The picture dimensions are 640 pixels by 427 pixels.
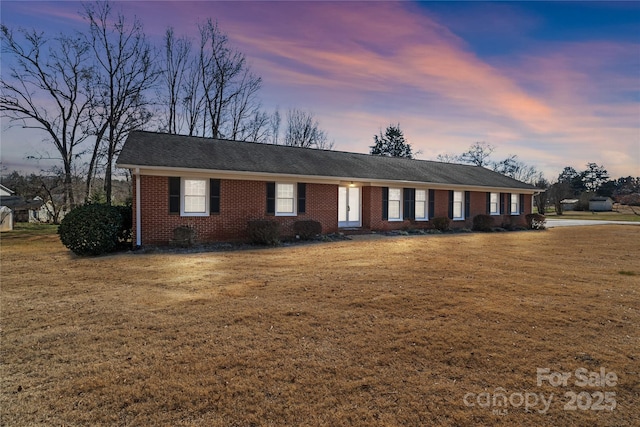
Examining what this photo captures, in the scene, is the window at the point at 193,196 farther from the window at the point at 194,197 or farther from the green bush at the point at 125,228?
the green bush at the point at 125,228

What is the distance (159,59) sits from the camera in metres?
28.9

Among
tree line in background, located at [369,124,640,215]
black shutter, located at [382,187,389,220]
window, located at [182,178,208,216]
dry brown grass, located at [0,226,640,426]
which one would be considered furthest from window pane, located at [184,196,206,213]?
tree line in background, located at [369,124,640,215]

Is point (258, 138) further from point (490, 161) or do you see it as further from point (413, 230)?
point (490, 161)

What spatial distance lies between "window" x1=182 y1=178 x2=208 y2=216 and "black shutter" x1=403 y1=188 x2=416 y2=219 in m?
10.5

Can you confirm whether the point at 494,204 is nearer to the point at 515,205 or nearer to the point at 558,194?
the point at 515,205

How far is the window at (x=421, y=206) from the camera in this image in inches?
746

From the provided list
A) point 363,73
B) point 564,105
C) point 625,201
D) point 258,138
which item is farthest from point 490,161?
point 363,73

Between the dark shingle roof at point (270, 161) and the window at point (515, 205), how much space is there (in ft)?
2.61

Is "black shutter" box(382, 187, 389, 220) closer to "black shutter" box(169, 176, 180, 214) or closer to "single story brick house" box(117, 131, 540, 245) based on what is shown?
"single story brick house" box(117, 131, 540, 245)

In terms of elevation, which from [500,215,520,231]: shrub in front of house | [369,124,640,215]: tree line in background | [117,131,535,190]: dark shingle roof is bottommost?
Answer: [500,215,520,231]: shrub in front of house

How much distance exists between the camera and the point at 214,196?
13.1m

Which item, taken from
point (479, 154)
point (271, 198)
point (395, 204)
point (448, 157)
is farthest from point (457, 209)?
point (448, 157)

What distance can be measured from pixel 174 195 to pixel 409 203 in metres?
12.0

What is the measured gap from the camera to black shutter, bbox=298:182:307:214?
15067 mm
